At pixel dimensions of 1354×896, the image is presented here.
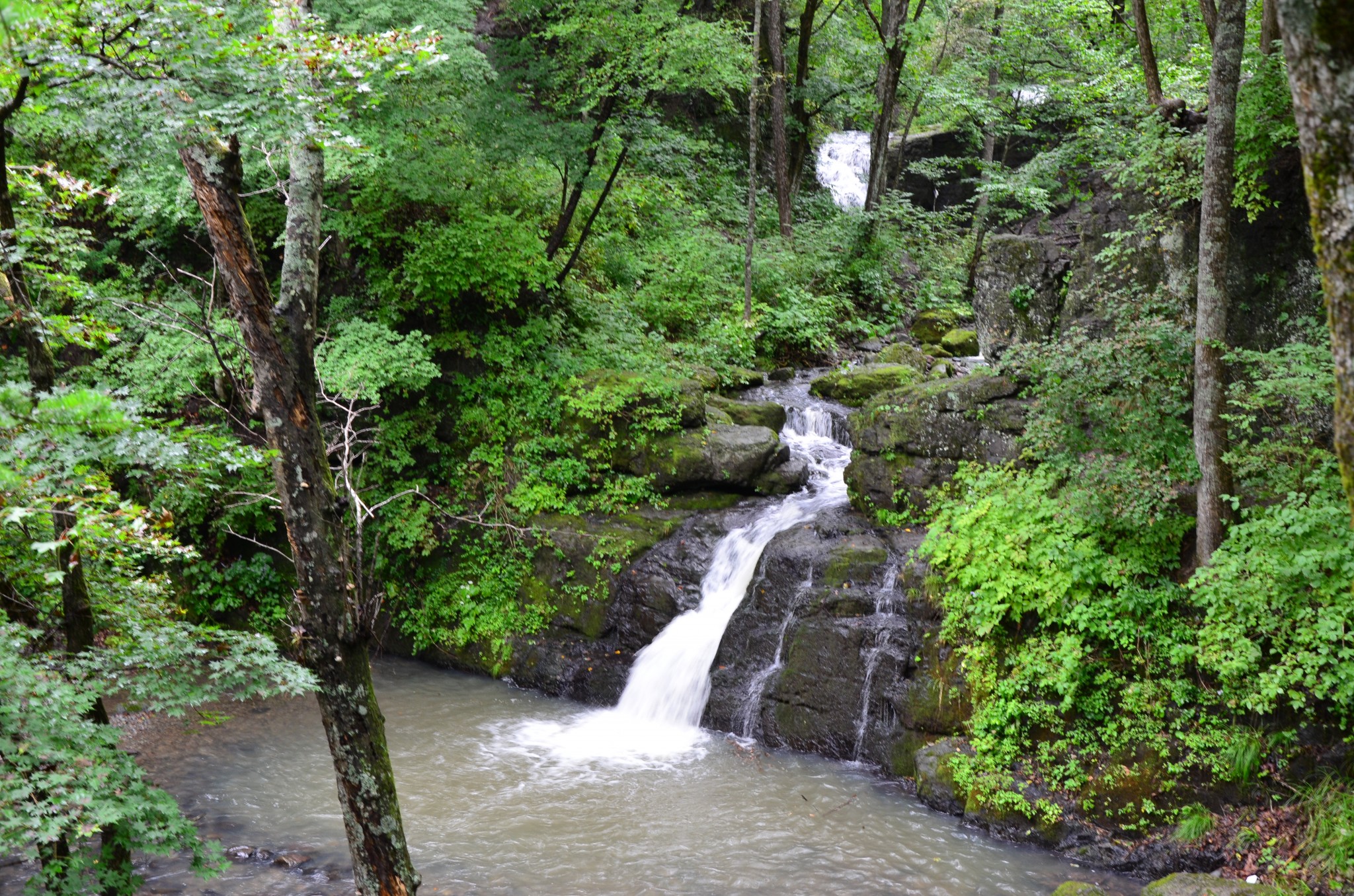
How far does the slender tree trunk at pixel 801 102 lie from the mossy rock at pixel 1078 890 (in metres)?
16.3

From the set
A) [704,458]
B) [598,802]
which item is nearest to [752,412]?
[704,458]

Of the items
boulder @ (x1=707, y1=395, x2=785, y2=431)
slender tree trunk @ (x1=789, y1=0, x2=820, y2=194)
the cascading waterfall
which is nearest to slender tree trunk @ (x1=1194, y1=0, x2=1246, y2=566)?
the cascading waterfall

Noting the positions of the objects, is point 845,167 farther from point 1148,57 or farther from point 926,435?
point 1148,57

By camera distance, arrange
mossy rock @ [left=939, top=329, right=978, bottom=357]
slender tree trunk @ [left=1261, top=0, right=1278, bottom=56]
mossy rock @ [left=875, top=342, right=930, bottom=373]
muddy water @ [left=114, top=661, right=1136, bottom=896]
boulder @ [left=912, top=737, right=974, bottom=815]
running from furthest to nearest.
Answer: mossy rock @ [left=939, top=329, right=978, bottom=357]
mossy rock @ [left=875, top=342, right=930, bottom=373]
boulder @ [left=912, top=737, right=974, bottom=815]
slender tree trunk @ [left=1261, top=0, right=1278, bottom=56]
muddy water @ [left=114, top=661, right=1136, bottom=896]

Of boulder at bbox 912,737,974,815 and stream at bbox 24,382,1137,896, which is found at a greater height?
boulder at bbox 912,737,974,815

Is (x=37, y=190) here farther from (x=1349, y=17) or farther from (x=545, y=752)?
(x=545, y=752)

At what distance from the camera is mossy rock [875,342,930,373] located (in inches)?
578

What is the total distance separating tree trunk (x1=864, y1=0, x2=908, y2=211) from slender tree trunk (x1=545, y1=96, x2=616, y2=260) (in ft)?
23.5

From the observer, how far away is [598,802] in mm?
7766

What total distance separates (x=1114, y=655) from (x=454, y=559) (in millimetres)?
8204

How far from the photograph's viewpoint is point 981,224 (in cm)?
1805

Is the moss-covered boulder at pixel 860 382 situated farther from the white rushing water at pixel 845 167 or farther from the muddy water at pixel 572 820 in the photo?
the white rushing water at pixel 845 167

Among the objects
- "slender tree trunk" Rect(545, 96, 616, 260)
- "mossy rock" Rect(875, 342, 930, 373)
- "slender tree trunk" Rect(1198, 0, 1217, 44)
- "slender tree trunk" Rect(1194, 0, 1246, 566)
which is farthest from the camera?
"mossy rock" Rect(875, 342, 930, 373)

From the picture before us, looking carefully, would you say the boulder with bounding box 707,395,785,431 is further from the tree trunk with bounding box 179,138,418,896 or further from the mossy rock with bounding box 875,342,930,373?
the tree trunk with bounding box 179,138,418,896
